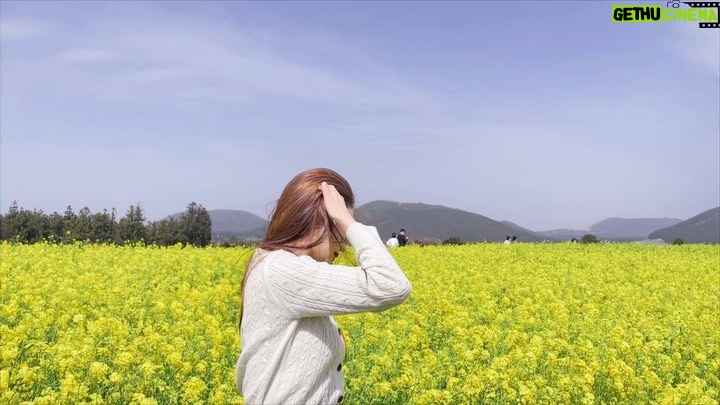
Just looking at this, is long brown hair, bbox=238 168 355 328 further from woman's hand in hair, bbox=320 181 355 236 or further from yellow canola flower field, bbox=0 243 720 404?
yellow canola flower field, bbox=0 243 720 404

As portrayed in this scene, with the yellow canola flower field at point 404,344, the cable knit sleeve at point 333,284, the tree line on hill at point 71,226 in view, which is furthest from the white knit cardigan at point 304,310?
the tree line on hill at point 71,226

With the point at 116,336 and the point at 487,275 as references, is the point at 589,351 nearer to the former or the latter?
the point at 116,336

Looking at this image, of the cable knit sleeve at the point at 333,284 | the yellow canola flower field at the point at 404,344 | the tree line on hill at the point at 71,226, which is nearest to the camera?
the cable knit sleeve at the point at 333,284

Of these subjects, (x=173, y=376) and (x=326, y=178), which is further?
(x=173, y=376)

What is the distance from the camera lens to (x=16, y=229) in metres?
32.8

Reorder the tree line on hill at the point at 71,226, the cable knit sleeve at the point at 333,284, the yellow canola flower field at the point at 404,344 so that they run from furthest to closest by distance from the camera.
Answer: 1. the tree line on hill at the point at 71,226
2. the yellow canola flower field at the point at 404,344
3. the cable knit sleeve at the point at 333,284

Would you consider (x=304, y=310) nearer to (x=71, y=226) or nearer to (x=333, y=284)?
(x=333, y=284)

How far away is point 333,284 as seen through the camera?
87.4 inches

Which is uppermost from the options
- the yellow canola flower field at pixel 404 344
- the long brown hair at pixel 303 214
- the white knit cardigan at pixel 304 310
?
the long brown hair at pixel 303 214

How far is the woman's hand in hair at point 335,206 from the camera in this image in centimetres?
224

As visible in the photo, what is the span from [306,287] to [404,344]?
4.50 meters

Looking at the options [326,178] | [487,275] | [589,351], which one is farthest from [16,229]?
[326,178]

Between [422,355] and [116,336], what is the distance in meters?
2.84

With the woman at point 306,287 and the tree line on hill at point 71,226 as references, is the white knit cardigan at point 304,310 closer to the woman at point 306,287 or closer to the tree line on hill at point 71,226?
the woman at point 306,287
